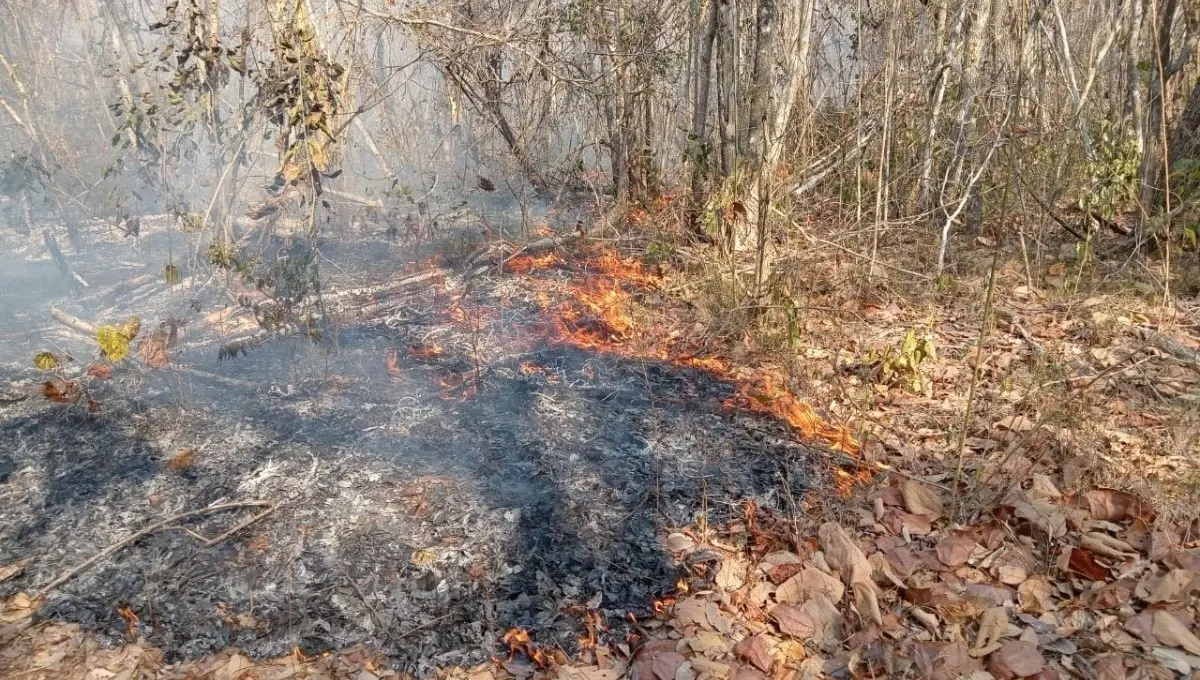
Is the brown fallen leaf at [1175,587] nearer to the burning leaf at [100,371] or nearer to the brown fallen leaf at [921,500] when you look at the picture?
the brown fallen leaf at [921,500]

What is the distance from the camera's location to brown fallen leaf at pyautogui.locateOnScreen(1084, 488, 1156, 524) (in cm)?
262

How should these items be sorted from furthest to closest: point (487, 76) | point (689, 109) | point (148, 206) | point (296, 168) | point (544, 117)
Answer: point (148, 206)
point (689, 109)
point (544, 117)
point (487, 76)
point (296, 168)

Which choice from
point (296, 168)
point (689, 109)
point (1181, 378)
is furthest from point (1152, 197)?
point (296, 168)

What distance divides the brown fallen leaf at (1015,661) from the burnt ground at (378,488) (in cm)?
106

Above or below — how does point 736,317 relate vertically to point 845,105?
below

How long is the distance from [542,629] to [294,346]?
288 centimetres

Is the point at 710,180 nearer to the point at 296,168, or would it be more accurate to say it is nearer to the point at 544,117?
the point at 544,117

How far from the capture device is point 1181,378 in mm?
3422

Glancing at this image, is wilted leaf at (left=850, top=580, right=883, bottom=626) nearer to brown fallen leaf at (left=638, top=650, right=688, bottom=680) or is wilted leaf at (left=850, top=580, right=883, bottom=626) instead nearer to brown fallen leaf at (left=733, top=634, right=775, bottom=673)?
brown fallen leaf at (left=733, top=634, right=775, bottom=673)

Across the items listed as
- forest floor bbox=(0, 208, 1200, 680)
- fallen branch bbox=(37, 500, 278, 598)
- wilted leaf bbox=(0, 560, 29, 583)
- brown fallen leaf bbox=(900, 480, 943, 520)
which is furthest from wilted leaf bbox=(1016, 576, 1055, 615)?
wilted leaf bbox=(0, 560, 29, 583)

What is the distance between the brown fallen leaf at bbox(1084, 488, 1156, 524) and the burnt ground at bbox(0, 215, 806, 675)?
1145 millimetres

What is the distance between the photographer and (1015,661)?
211 cm

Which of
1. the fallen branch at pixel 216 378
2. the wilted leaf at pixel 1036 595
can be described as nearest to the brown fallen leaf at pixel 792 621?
the wilted leaf at pixel 1036 595

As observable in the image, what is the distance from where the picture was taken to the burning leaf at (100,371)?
12.9ft
